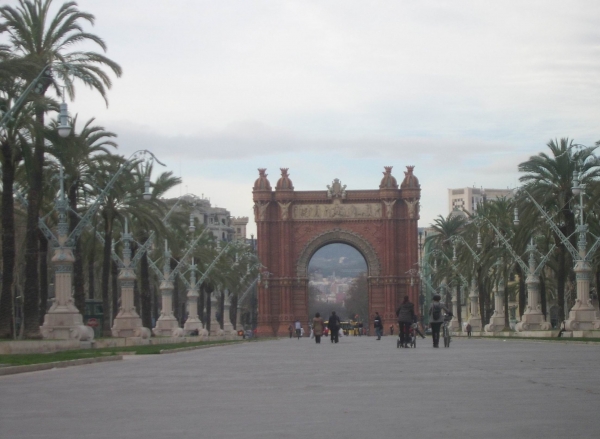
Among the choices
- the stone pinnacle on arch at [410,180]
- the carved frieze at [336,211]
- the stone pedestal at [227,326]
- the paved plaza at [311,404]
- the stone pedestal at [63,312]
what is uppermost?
the stone pinnacle on arch at [410,180]

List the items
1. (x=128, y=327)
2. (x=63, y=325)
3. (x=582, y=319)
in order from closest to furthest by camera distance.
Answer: (x=63, y=325) → (x=582, y=319) → (x=128, y=327)

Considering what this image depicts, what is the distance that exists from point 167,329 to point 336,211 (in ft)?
160

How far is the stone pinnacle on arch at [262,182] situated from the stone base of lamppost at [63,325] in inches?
2676

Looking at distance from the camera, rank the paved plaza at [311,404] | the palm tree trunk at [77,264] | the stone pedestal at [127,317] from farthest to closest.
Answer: the stone pedestal at [127,317], the palm tree trunk at [77,264], the paved plaza at [311,404]

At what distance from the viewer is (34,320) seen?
1369 inches

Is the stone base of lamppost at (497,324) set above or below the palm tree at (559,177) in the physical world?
below

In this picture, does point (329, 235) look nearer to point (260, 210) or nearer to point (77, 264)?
point (260, 210)

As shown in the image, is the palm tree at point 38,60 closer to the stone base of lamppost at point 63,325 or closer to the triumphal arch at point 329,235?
the stone base of lamppost at point 63,325

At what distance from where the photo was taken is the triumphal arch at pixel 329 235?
103 metres

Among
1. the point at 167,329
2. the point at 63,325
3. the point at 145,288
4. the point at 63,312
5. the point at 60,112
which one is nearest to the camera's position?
the point at 60,112

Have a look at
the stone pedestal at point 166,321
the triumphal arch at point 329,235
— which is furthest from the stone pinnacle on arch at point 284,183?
the stone pedestal at point 166,321

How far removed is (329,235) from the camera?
105 meters

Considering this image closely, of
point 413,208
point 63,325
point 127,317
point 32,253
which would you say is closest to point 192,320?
point 127,317

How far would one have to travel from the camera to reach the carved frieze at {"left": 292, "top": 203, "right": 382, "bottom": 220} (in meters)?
105
